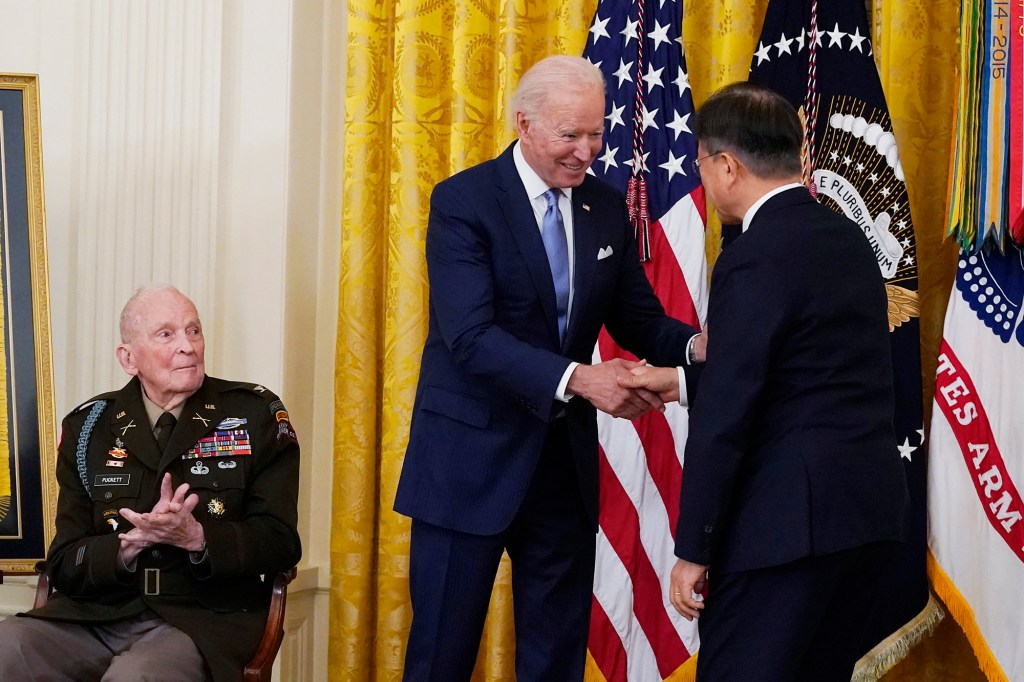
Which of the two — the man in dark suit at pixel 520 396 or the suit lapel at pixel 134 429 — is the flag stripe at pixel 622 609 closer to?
the man in dark suit at pixel 520 396

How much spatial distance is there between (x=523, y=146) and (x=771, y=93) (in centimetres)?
64

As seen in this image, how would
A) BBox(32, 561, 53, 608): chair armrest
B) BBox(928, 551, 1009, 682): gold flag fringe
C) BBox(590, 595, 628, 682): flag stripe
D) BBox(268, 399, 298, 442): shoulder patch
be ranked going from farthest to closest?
BBox(590, 595, 628, 682): flag stripe < BBox(928, 551, 1009, 682): gold flag fringe < BBox(268, 399, 298, 442): shoulder patch < BBox(32, 561, 53, 608): chair armrest

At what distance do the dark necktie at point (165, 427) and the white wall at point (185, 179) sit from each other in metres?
0.76

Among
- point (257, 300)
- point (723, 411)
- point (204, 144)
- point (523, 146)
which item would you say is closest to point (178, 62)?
point (204, 144)

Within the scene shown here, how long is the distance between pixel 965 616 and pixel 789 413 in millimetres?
1576

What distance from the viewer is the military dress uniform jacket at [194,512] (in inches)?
110

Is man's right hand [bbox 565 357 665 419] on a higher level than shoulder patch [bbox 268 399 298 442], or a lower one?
higher

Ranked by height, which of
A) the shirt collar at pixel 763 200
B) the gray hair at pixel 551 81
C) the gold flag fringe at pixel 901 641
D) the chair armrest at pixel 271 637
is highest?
the gray hair at pixel 551 81

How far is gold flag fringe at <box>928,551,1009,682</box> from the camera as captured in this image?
10.4 ft

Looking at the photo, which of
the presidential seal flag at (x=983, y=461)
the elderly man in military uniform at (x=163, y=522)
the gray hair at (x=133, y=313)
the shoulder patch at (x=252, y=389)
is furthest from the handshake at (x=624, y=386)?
the gray hair at (x=133, y=313)

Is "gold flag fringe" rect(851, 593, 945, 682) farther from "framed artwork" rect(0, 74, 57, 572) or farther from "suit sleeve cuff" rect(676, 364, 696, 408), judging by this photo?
"framed artwork" rect(0, 74, 57, 572)

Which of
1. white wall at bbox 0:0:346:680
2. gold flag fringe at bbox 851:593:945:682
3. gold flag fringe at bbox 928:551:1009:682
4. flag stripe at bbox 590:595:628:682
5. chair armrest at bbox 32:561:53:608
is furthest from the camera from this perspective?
white wall at bbox 0:0:346:680

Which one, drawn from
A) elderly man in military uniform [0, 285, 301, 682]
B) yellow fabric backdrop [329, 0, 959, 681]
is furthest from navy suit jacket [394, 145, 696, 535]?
yellow fabric backdrop [329, 0, 959, 681]

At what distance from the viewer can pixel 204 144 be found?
382 centimetres
